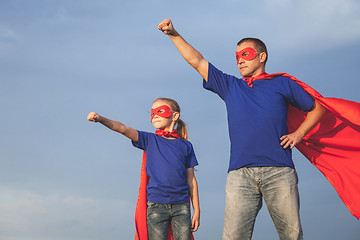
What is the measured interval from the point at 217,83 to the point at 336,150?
65.4 inches

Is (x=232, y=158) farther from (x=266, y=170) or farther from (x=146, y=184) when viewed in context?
(x=146, y=184)

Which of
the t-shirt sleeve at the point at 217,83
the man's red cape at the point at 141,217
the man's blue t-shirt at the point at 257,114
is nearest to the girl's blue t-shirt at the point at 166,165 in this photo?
the man's red cape at the point at 141,217

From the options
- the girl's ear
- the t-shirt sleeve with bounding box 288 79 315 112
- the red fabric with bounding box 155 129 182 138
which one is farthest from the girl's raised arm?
the t-shirt sleeve with bounding box 288 79 315 112

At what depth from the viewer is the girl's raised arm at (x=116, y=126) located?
15.3ft

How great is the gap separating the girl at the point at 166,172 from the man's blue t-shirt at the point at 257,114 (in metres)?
1.12

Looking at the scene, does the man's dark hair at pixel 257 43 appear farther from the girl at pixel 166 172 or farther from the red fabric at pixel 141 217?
the red fabric at pixel 141 217

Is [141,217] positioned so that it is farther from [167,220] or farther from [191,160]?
[191,160]

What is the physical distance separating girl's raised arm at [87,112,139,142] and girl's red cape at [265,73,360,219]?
1819mm

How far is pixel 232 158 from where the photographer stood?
416 centimetres

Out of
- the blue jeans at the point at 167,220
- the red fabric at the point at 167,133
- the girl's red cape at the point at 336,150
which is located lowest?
the blue jeans at the point at 167,220

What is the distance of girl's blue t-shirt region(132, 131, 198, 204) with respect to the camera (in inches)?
198

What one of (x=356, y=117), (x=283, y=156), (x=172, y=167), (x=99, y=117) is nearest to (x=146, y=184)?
(x=172, y=167)

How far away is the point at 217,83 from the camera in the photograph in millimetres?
4410

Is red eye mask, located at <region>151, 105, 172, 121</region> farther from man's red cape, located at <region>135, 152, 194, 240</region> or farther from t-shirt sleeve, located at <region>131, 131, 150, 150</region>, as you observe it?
man's red cape, located at <region>135, 152, 194, 240</region>
